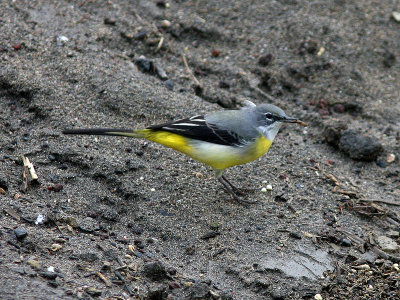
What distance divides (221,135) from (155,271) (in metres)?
2.15

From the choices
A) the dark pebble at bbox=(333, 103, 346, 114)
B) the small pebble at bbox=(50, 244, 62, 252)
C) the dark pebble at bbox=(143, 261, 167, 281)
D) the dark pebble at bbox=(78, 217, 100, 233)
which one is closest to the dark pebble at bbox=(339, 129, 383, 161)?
the dark pebble at bbox=(333, 103, 346, 114)

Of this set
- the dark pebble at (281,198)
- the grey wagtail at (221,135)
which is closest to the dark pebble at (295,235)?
the dark pebble at (281,198)

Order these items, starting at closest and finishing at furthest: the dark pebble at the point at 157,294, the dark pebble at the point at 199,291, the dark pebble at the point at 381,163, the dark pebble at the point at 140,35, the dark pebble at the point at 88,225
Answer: the dark pebble at the point at 157,294
the dark pebble at the point at 199,291
the dark pebble at the point at 88,225
the dark pebble at the point at 381,163
the dark pebble at the point at 140,35

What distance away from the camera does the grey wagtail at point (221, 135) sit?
5.96 meters

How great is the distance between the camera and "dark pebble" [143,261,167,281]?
15.3 ft

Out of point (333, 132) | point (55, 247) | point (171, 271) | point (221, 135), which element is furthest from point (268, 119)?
point (55, 247)

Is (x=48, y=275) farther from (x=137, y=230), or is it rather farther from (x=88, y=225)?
(x=137, y=230)

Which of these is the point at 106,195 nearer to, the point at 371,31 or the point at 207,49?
the point at 207,49

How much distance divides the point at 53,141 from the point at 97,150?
57 cm

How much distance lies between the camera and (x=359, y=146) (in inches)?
275

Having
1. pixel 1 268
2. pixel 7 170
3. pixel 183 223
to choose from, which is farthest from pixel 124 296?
pixel 7 170

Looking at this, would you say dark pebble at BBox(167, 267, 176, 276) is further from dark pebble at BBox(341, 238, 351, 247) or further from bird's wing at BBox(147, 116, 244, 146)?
dark pebble at BBox(341, 238, 351, 247)

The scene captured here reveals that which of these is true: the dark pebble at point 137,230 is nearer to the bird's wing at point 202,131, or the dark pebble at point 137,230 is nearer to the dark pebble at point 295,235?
the bird's wing at point 202,131

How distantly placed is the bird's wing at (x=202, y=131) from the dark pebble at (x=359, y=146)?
195 cm
